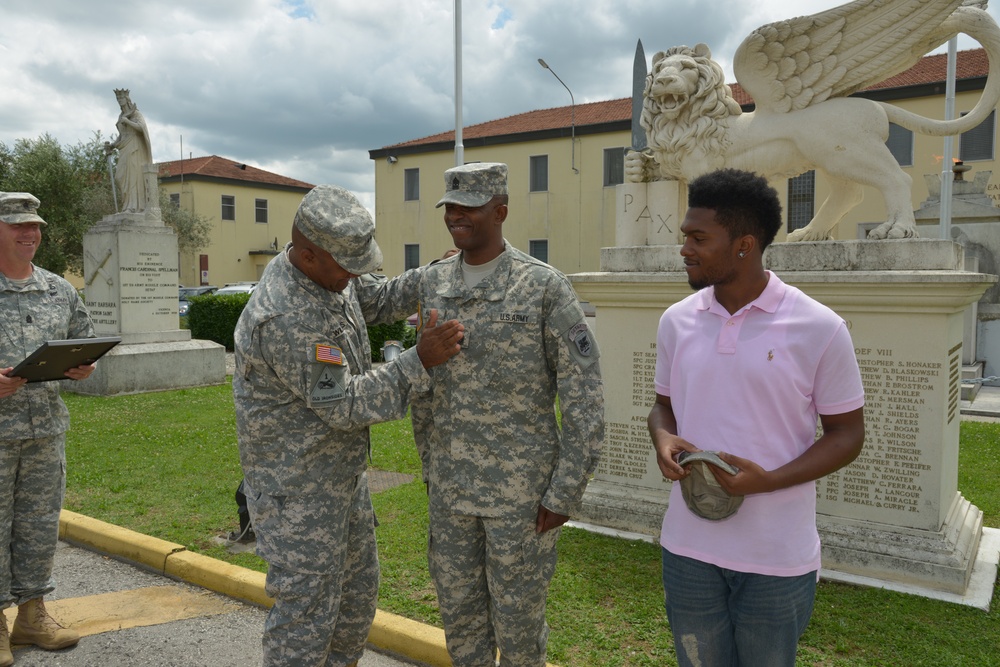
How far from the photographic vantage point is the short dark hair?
6.67 feet

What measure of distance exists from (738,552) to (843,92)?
392cm

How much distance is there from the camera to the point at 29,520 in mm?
3479

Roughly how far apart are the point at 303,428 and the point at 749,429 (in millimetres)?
1468

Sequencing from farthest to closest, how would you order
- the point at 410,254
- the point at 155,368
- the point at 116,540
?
1. the point at 410,254
2. the point at 155,368
3. the point at 116,540

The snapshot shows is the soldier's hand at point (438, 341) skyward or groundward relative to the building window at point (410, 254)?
groundward

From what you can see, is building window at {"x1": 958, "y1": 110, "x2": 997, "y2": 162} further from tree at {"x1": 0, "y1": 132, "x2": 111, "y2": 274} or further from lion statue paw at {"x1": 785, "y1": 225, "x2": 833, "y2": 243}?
tree at {"x1": 0, "y1": 132, "x2": 111, "y2": 274}

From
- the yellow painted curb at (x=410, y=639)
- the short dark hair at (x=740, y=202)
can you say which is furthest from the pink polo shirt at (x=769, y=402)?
the yellow painted curb at (x=410, y=639)

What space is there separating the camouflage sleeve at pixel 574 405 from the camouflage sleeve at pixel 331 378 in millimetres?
472

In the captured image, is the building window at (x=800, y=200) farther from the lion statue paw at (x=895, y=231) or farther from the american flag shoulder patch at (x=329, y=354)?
the american flag shoulder patch at (x=329, y=354)

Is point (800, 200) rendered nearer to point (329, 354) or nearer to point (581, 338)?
point (581, 338)

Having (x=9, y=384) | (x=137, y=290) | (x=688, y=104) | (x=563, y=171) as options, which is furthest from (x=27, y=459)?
(x=563, y=171)

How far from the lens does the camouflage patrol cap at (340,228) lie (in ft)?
7.92

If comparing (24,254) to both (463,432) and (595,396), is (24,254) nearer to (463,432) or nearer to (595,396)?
(463,432)

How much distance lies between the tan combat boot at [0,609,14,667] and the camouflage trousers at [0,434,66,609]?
81 millimetres
